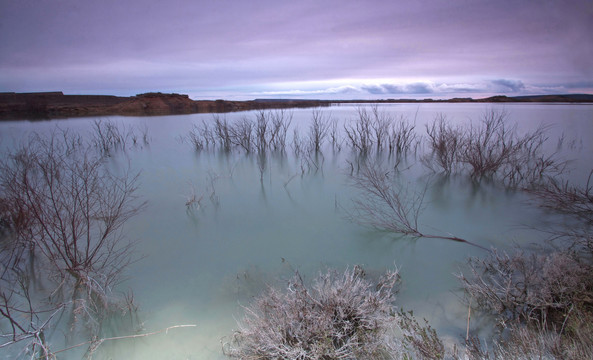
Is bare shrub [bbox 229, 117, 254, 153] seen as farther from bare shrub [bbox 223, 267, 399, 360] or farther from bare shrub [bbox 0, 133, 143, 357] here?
bare shrub [bbox 223, 267, 399, 360]

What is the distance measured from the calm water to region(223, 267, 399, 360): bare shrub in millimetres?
432

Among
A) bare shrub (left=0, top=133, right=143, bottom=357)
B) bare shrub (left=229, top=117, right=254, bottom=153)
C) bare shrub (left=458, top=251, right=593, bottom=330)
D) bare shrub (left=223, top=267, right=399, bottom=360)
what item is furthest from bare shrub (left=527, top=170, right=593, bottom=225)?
bare shrub (left=229, top=117, right=254, bottom=153)

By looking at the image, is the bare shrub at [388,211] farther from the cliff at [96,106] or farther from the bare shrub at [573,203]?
the cliff at [96,106]

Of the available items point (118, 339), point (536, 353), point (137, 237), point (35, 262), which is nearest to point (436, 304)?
point (536, 353)

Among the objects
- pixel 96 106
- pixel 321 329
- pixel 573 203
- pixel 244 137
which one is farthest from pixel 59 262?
pixel 96 106

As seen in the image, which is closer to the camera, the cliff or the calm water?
the calm water

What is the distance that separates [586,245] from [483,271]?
1.52 meters

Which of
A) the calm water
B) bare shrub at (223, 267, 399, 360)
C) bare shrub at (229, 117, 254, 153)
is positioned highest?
bare shrub at (229, 117, 254, 153)

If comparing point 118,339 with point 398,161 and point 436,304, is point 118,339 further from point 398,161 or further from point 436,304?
point 398,161

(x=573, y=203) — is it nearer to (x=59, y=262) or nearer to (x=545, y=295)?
(x=545, y=295)

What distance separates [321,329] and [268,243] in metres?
2.58

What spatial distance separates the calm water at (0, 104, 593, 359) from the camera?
3092 mm

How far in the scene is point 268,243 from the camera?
488 centimetres

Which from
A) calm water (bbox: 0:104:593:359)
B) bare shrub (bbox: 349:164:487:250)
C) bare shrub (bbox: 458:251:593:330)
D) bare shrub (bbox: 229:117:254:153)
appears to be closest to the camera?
bare shrub (bbox: 458:251:593:330)
